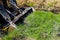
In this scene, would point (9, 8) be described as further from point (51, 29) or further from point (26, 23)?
point (51, 29)

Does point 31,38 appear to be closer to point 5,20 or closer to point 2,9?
point 5,20

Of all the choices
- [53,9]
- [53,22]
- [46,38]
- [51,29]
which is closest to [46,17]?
[53,22]

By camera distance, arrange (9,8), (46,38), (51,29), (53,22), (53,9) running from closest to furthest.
A: (46,38)
(51,29)
(53,22)
(9,8)
(53,9)

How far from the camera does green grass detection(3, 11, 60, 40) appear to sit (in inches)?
215

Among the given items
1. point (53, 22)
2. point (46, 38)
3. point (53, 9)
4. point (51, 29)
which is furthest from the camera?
point (53, 9)

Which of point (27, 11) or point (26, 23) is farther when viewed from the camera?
point (27, 11)

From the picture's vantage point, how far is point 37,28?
582 cm

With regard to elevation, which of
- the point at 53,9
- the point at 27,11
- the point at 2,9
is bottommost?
the point at 53,9

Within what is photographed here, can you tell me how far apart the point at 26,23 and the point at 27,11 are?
1.09m

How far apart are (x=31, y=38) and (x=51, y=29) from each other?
69cm

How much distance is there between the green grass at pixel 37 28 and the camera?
17.9 feet

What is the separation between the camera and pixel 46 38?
5.36m

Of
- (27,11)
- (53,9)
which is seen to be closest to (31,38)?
(27,11)

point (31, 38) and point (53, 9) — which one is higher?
point (31, 38)
